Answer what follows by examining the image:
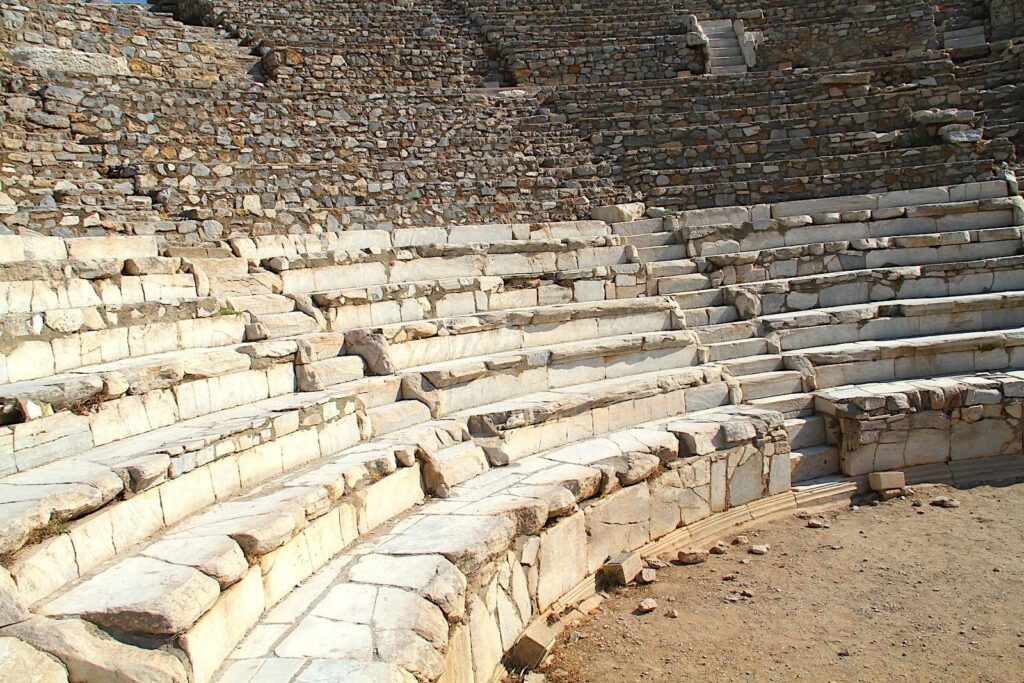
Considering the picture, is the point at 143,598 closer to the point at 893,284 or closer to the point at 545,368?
the point at 545,368

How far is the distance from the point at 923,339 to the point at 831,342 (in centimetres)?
80

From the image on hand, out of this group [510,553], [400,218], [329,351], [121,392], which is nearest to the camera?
[121,392]

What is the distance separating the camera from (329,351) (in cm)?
616

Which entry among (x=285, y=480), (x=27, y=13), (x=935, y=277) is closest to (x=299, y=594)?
(x=285, y=480)

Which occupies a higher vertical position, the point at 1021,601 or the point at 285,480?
the point at 285,480

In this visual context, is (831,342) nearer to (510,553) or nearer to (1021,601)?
(1021,601)

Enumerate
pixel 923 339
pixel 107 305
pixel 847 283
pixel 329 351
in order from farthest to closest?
pixel 847 283, pixel 923 339, pixel 329 351, pixel 107 305

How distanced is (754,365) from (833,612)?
2.99 metres

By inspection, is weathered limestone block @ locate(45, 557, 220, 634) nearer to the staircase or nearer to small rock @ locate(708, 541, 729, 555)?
small rock @ locate(708, 541, 729, 555)

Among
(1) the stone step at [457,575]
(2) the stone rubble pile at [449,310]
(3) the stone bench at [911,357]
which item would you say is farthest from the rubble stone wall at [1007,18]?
(1) the stone step at [457,575]

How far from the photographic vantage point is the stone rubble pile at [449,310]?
3672 millimetres

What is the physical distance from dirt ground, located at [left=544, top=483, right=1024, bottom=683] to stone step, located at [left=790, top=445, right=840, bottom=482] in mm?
590

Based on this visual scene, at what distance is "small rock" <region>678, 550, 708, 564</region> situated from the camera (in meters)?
5.92

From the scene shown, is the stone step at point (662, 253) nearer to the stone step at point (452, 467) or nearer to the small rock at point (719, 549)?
the small rock at point (719, 549)
